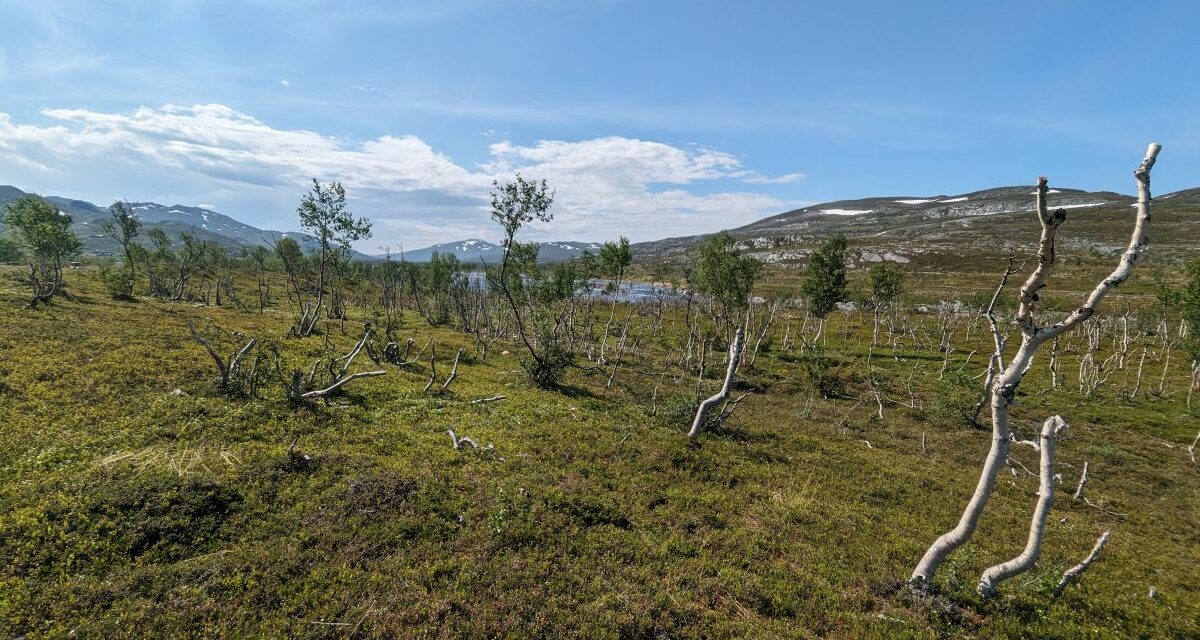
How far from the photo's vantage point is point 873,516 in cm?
1489

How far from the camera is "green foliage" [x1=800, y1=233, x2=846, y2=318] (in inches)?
2099

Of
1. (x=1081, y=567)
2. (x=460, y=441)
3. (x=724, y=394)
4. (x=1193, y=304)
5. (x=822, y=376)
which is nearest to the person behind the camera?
(x=1081, y=567)

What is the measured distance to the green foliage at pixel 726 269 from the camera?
47.9 m

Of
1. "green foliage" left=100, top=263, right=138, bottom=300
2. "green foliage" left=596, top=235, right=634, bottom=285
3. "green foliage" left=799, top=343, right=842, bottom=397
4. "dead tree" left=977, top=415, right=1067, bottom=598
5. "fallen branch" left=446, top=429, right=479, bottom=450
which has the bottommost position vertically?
"green foliage" left=799, top=343, right=842, bottom=397

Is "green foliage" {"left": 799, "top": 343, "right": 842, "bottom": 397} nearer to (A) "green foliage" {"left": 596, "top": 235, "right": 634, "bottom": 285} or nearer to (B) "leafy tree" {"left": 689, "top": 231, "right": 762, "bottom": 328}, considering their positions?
(B) "leafy tree" {"left": 689, "top": 231, "right": 762, "bottom": 328}

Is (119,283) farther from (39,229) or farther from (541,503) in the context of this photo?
(541,503)

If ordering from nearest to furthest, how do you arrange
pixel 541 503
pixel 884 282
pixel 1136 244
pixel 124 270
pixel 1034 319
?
pixel 1136 244 < pixel 1034 319 < pixel 541 503 < pixel 124 270 < pixel 884 282

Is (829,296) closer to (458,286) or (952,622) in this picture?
(952,622)

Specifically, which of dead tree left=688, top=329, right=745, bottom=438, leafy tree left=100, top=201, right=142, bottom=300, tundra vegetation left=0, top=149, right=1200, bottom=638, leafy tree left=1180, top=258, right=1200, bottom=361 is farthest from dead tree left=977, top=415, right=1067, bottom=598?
leafy tree left=100, top=201, right=142, bottom=300

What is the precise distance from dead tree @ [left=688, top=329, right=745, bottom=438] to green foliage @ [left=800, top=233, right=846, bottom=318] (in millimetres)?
39380

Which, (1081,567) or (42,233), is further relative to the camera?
(42,233)

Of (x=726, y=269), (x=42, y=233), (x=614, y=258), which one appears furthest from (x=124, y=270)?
(x=726, y=269)

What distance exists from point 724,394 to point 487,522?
12.2 metres

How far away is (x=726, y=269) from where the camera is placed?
47.3 m
